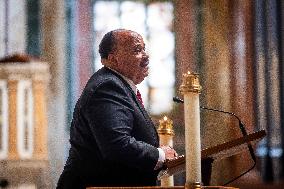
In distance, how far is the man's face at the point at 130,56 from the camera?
6.32 ft

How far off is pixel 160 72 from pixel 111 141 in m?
3.94

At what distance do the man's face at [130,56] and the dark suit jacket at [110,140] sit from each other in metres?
0.10

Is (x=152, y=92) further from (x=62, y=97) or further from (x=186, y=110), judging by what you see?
(x=186, y=110)

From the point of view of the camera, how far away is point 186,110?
Result: 1.59m

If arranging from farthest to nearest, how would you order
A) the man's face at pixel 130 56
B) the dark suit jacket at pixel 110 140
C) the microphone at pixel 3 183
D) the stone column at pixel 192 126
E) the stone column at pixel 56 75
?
1. the stone column at pixel 56 75
2. the microphone at pixel 3 183
3. the man's face at pixel 130 56
4. the dark suit jacket at pixel 110 140
5. the stone column at pixel 192 126

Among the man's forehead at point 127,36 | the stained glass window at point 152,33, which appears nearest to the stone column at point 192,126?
the man's forehead at point 127,36

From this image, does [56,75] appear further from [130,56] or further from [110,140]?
[110,140]

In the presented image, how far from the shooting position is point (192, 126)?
1.58 meters

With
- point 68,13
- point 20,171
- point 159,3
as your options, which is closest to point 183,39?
point 159,3

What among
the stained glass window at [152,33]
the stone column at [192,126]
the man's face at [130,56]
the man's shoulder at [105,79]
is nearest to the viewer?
the stone column at [192,126]

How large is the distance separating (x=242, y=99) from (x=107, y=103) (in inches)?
141

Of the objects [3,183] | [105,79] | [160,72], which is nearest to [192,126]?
[105,79]

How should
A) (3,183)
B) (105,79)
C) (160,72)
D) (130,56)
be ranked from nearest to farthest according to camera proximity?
1. (105,79)
2. (130,56)
3. (3,183)
4. (160,72)

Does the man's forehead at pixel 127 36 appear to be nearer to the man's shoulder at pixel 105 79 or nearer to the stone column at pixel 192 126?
the man's shoulder at pixel 105 79
